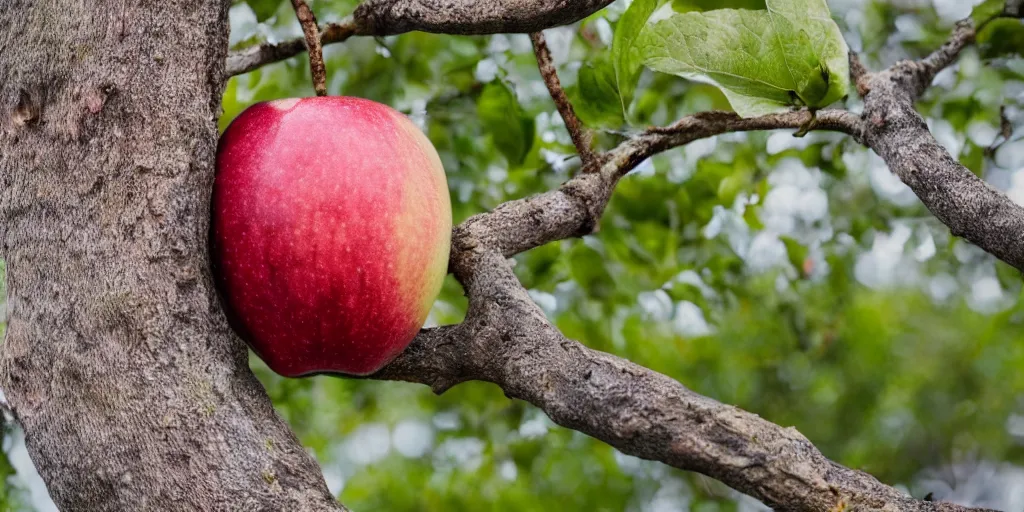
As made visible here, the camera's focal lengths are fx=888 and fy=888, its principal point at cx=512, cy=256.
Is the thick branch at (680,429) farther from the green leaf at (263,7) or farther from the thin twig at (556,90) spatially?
the green leaf at (263,7)

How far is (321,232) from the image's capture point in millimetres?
664

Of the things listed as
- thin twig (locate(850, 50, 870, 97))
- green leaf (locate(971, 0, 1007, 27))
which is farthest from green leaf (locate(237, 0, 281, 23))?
green leaf (locate(971, 0, 1007, 27))

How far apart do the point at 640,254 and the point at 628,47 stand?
66 cm

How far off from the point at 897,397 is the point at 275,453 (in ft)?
9.52

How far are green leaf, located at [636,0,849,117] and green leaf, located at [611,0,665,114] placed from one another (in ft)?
0.16

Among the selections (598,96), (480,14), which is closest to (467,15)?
(480,14)

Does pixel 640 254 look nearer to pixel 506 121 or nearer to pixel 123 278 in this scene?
pixel 506 121

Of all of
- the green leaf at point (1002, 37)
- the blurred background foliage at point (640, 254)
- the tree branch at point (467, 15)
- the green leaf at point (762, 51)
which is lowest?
the blurred background foliage at point (640, 254)

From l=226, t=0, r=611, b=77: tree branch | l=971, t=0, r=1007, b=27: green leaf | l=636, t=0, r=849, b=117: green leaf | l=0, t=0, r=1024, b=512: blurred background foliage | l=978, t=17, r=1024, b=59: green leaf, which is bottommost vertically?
l=0, t=0, r=1024, b=512: blurred background foliage

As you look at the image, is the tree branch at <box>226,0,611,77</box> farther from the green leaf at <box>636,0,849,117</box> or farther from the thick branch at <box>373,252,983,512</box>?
the thick branch at <box>373,252,983,512</box>

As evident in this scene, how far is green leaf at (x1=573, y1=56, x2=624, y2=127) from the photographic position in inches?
36.3

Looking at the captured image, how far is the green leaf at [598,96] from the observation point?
922 millimetres

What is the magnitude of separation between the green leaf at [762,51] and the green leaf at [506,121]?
1.27 feet

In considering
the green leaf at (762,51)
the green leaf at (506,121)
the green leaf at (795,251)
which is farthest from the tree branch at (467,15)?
the green leaf at (795,251)
